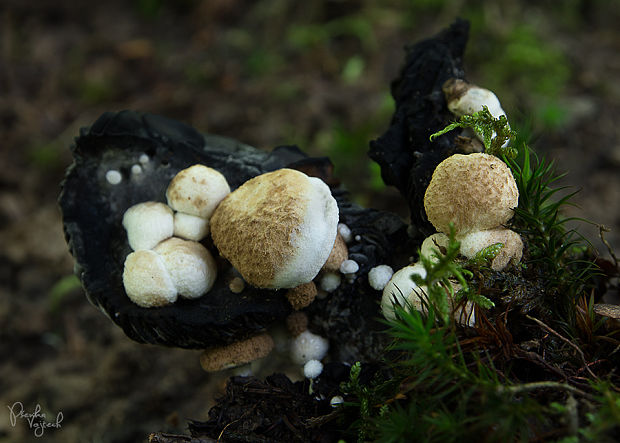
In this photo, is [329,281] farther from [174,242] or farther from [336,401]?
[174,242]

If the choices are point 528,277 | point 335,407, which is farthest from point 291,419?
point 528,277

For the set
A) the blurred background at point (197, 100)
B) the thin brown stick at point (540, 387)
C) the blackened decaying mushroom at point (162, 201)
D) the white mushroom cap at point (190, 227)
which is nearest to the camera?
the thin brown stick at point (540, 387)


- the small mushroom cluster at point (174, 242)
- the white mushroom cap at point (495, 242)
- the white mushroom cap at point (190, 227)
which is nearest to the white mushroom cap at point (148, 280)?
the small mushroom cluster at point (174, 242)

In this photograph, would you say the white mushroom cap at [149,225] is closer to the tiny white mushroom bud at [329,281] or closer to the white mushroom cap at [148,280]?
the white mushroom cap at [148,280]

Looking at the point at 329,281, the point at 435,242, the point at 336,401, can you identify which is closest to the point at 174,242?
the point at 329,281

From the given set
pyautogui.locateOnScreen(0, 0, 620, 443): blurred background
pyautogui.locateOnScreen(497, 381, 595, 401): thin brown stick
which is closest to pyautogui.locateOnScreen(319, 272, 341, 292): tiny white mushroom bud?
pyautogui.locateOnScreen(497, 381, 595, 401): thin brown stick

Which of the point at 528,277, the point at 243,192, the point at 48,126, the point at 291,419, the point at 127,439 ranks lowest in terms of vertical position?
the point at 127,439

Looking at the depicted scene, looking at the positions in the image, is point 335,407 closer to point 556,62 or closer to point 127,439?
point 127,439
